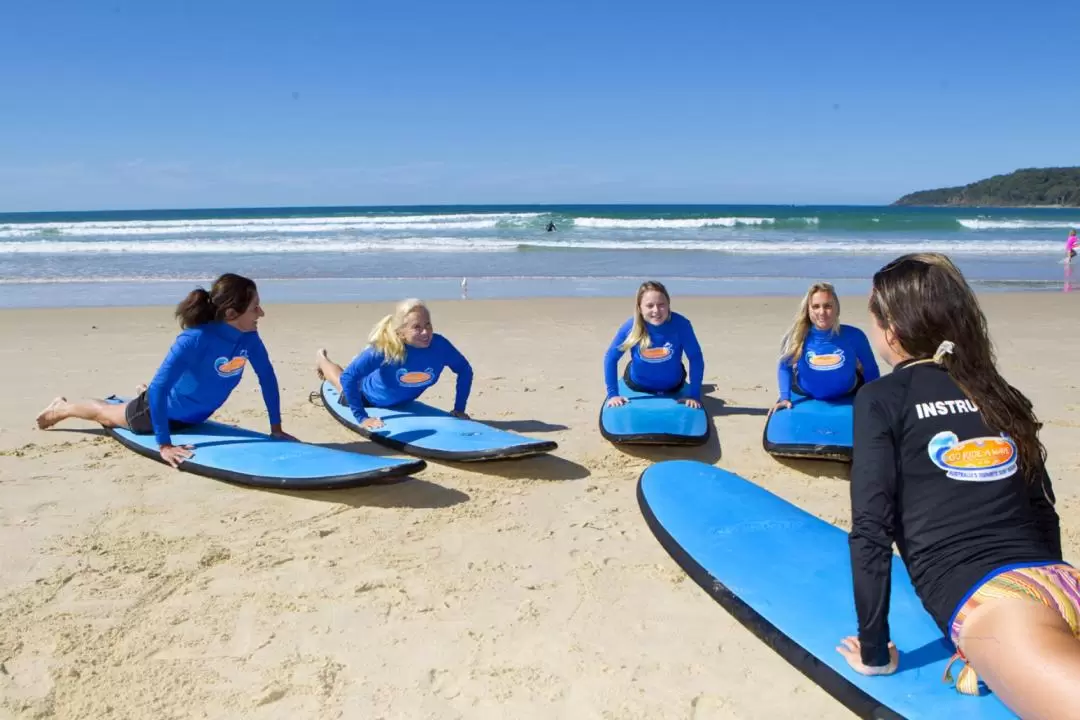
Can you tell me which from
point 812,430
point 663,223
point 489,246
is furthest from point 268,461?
point 663,223

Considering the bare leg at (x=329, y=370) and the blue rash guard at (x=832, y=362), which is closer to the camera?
the blue rash guard at (x=832, y=362)

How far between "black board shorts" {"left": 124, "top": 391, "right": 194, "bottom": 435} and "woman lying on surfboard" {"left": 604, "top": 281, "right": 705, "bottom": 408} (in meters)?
3.29

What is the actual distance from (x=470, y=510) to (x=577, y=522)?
669mm

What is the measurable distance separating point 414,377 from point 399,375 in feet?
0.39

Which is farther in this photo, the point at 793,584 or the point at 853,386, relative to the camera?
the point at 853,386

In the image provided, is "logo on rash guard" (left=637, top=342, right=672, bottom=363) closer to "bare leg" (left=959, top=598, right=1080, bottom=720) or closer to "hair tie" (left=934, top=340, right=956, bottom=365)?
"hair tie" (left=934, top=340, right=956, bottom=365)

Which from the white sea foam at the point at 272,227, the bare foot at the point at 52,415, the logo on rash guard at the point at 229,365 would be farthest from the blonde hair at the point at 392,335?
the white sea foam at the point at 272,227

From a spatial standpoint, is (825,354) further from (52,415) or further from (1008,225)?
(1008,225)

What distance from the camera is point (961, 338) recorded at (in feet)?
8.44

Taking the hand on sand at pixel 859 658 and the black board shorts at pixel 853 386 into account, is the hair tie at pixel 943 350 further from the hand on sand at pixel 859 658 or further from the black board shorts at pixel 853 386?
the black board shorts at pixel 853 386

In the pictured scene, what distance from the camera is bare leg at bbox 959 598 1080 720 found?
2.13m

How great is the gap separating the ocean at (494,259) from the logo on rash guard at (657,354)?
862 cm

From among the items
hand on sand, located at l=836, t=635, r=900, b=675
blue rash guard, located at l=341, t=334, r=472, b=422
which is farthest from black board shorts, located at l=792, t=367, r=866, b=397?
hand on sand, located at l=836, t=635, r=900, b=675

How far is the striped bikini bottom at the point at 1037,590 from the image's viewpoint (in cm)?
235
